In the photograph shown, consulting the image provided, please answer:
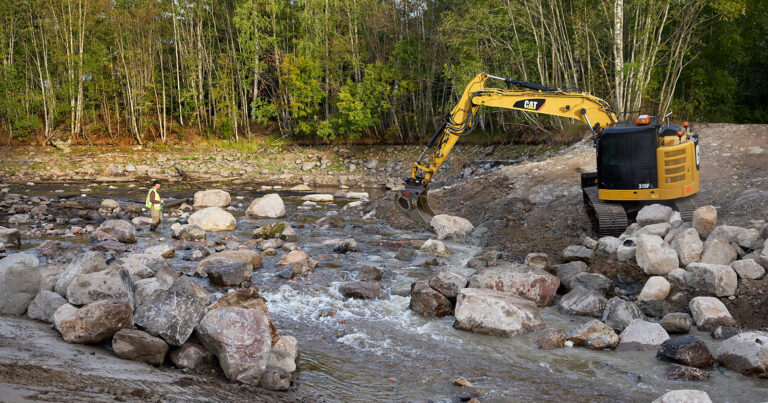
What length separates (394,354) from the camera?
7.25 meters

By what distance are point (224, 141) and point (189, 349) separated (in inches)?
1287

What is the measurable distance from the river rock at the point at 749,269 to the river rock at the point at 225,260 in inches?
333

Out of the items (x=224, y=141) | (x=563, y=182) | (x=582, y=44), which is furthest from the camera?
(x=224, y=141)

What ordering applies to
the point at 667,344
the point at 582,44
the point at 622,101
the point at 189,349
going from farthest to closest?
the point at 582,44
the point at 622,101
the point at 667,344
the point at 189,349

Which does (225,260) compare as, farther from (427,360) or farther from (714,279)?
(714,279)

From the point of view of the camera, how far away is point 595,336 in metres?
7.45

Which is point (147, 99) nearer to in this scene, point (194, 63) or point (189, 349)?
point (194, 63)

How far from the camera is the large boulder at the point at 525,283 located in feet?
30.3

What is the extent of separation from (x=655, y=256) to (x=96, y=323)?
8.56 m

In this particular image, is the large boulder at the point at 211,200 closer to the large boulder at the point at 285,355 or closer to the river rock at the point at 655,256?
the large boulder at the point at 285,355

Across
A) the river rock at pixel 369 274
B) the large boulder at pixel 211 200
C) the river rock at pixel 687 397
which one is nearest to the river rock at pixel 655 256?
the river rock at pixel 687 397

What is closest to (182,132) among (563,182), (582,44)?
(582,44)

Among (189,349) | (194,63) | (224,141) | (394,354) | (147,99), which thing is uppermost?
(194,63)

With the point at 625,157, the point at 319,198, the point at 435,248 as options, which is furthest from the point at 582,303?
the point at 319,198
